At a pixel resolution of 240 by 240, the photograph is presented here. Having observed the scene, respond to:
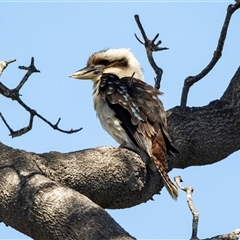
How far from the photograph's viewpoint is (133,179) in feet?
10.6

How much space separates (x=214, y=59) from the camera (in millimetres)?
3627

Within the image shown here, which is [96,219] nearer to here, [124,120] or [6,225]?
[6,225]

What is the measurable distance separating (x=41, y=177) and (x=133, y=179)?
548 mm

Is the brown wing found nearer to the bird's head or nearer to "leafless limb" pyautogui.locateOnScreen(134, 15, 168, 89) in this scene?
"leafless limb" pyautogui.locateOnScreen(134, 15, 168, 89)

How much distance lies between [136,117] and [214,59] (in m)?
0.56

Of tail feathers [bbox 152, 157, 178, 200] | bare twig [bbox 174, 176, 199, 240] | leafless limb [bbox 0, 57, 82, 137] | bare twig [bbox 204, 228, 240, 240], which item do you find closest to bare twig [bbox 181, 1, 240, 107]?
tail feathers [bbox 152, 157, 178, 200]

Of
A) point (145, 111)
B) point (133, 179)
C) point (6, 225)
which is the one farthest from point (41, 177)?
point (145, 111)

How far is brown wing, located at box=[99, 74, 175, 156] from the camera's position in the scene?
3742 millimetres

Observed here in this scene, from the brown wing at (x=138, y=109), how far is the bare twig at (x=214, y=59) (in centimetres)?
19

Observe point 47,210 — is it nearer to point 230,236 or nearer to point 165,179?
point 230,236

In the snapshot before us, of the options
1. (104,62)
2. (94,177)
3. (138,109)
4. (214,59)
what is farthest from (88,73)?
(94,177)

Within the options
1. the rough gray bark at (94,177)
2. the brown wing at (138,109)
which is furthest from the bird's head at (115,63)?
the rough gray bark at (94,177)

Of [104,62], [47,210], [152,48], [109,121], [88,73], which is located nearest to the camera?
[47,210]

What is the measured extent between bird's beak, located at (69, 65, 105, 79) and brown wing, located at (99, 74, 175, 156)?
1.26 ft
